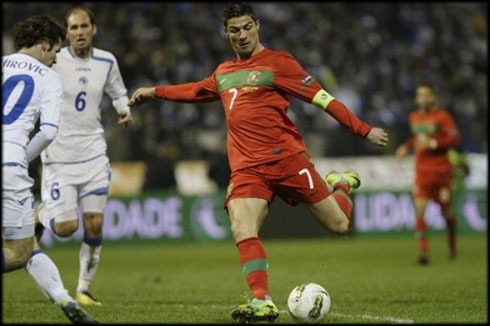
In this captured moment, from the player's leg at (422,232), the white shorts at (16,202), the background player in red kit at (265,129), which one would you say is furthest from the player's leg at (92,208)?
the player's leg at (422,232)

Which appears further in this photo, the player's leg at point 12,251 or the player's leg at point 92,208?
the player's leg at point 92,208

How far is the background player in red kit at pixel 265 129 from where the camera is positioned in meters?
7.42

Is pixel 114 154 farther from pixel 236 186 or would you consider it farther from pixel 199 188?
pixel 236 186

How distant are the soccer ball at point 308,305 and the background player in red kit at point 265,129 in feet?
1.98

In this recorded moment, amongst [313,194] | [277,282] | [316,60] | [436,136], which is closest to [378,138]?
[313,194]

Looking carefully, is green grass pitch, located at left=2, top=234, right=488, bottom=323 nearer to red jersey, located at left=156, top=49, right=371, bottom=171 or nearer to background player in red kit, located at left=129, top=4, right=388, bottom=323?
background player in red kit, located at left=129, top=4, right=388, bottom=323

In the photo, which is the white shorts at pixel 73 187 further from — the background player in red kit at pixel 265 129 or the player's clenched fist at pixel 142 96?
the background player in red kit at pixel 265 129

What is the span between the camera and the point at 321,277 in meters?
14.6

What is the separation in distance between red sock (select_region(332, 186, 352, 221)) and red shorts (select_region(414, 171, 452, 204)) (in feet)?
22.3

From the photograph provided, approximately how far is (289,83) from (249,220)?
3.53 feet

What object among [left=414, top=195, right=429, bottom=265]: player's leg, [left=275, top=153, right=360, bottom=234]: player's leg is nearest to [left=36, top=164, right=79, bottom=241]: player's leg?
[left=275, top=153, right=360, bottom=234]: player's leg

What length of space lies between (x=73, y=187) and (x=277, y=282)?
2976mm

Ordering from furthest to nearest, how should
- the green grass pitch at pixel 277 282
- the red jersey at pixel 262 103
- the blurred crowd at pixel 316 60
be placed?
1. the blurred crowd at pixel 316 60
2. the green grass pitch at pixel 277 282
3. the red jersey at pixel 262 103

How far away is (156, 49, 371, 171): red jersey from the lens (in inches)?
295
